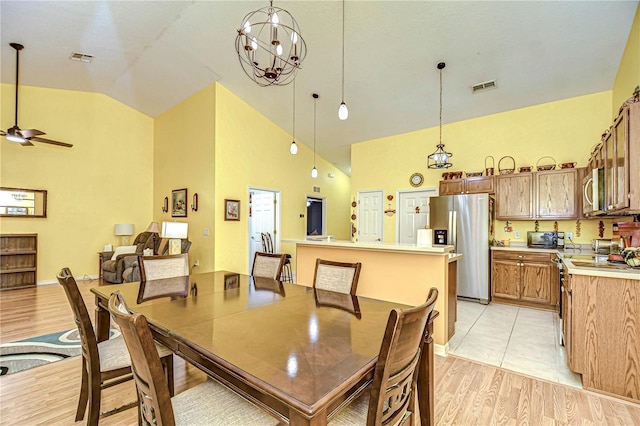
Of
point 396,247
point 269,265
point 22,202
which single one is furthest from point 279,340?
point 22,202

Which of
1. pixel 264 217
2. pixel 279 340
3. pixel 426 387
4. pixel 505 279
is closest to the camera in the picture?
pixel 279 340

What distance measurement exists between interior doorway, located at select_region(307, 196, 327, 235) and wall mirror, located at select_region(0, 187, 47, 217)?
5518 mm

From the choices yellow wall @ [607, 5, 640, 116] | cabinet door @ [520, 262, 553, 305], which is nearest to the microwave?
cabinet door @ [520, 262, 553, 305]

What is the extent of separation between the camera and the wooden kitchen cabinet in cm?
474

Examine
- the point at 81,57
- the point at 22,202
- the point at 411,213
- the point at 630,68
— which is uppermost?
the point at 81,57

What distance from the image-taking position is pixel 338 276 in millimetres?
2184

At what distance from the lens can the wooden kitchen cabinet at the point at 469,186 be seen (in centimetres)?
474

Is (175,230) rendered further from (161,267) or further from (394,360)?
(394,360)

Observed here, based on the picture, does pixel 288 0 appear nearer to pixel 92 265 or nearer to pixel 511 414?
pixel 511 414

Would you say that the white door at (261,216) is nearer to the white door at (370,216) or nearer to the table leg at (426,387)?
the white door at (370,216)

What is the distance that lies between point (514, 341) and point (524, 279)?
5.18ft

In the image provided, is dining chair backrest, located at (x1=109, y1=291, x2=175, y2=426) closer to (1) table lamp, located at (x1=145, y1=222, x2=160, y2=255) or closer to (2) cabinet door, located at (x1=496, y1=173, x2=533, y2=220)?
(2) cabinet door, located at (x1=496, y1=173, x2=533, y2=220)

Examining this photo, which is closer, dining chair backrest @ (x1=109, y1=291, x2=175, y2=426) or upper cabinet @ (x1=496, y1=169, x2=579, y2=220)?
dining chair backrest @ (x1=109, y1=291, x2=175, y2=426)

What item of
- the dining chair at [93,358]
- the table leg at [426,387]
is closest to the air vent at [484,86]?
the table leg at [426,387]
